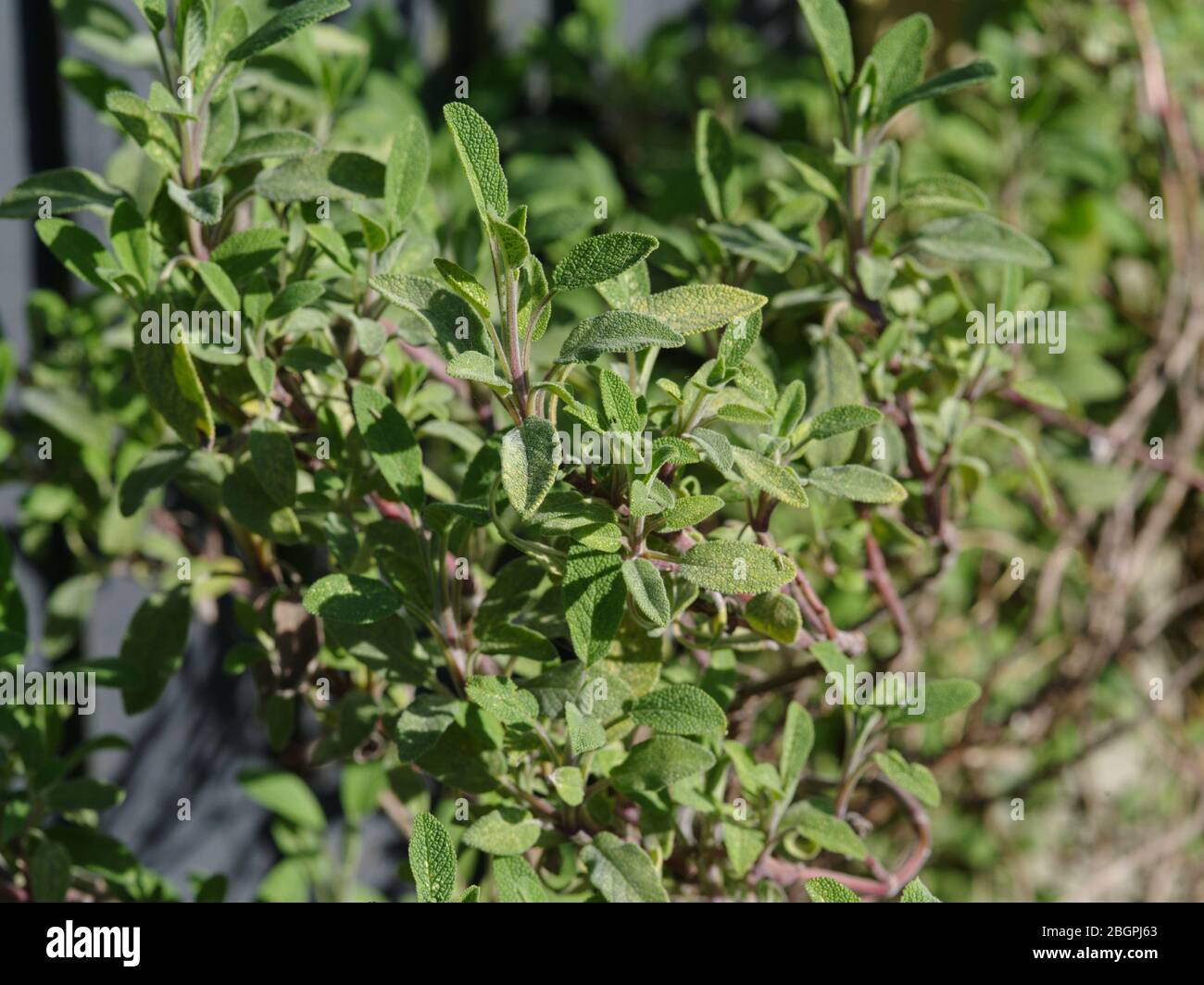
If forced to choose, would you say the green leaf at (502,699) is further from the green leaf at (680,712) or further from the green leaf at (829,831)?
the green leaf at (829,831)

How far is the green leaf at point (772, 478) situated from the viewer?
2.74ft

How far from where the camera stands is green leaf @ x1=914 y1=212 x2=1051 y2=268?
3.67 feet

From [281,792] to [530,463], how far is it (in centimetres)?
78

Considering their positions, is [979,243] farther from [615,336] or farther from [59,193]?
[59,193]

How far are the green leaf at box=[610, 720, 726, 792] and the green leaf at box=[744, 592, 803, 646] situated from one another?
0.10 metres

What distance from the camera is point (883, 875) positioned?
112cm

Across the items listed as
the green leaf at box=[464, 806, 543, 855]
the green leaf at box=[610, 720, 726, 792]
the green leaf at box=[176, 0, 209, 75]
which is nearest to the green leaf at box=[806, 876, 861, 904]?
the green leaf at box=[610, 720, 726, 792]

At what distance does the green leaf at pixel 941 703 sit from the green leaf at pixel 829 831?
102 mm

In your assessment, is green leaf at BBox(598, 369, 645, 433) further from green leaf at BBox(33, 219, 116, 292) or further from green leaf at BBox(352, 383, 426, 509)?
green leaf at BBox(33, 219, 116, 292)

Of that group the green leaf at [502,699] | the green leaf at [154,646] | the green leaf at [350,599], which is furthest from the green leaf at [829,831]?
the green leaf at [154,646]

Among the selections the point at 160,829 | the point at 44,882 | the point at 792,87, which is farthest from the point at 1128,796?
the point at 44,882

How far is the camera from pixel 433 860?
810 mm

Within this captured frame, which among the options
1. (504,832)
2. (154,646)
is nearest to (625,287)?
(504,832)
